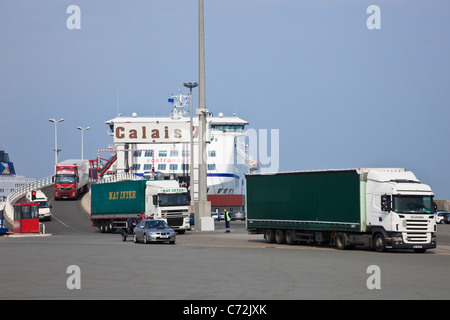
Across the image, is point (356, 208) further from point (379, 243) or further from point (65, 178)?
point (65, 178)

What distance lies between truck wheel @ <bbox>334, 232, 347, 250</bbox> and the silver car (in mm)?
8723

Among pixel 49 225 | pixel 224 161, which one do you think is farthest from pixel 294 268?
pixel 224 161

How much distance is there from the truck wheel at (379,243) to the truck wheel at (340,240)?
146 cm

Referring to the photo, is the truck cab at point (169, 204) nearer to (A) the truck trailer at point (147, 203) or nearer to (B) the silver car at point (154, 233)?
(A) the truck trailer at point (147, 203)

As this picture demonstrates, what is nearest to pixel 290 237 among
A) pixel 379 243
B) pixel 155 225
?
pixel 379 243

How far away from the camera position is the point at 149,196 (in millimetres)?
49719

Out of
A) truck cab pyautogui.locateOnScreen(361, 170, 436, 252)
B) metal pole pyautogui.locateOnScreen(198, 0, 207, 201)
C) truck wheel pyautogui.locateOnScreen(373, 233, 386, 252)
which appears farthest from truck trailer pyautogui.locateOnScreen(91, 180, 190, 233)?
truck cab pyautogui.locateOnScreen(361, 170, 436, 252)

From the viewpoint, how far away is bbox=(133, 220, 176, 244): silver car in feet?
121

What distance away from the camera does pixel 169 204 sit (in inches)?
1913

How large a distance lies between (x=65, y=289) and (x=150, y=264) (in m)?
7.33

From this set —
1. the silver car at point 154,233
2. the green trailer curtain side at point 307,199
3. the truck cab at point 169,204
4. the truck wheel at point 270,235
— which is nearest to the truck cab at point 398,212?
the green trailer curtain side at point 307,199

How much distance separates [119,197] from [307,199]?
75.5 ft

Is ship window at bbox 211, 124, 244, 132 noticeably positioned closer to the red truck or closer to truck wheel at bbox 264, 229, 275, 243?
the red truck
